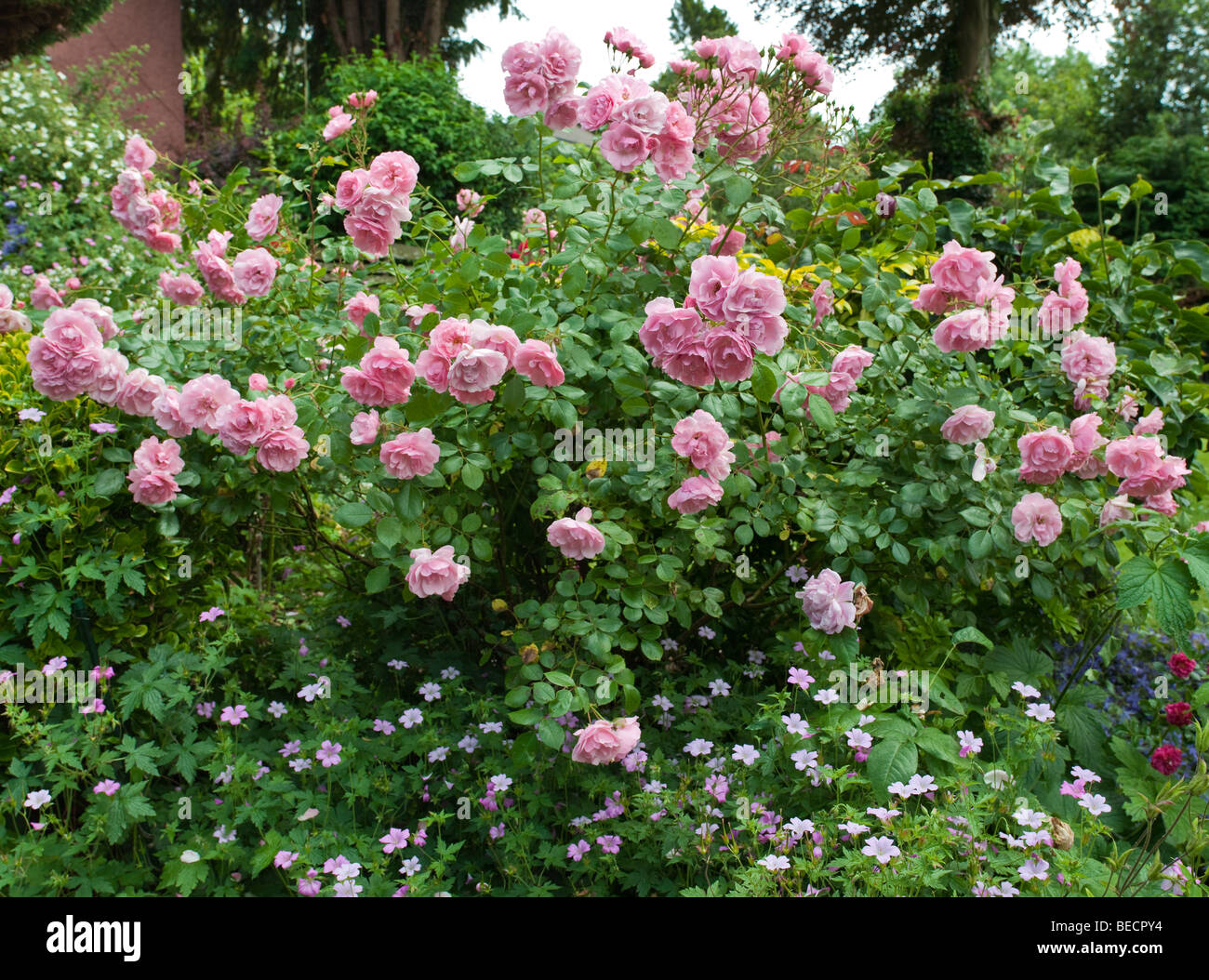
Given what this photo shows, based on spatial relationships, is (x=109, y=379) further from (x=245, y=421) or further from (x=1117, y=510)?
(x=1117, y=510)

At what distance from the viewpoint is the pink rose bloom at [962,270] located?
7.09ft

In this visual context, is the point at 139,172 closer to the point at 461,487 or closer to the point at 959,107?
the point at 461,487

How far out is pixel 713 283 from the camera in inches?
69.4

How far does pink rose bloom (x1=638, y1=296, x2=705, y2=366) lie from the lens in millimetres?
1809

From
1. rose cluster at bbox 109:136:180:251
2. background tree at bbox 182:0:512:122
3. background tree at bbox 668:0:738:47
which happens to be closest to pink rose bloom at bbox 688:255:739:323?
rose cluster at bbox 109:136:180:251

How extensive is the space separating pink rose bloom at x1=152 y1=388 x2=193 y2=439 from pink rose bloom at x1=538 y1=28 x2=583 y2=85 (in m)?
1.23

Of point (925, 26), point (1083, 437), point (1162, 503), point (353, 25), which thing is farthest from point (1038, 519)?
point (925, 26)

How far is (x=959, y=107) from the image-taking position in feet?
45.1

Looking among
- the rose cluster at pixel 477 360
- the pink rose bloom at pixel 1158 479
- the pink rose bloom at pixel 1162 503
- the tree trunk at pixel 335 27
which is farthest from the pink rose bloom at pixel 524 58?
the tree trunk at pixel 335 27

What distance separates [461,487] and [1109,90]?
21.5 m
